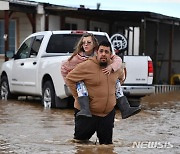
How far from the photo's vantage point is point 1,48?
1988 centimetres

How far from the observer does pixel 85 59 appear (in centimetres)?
704

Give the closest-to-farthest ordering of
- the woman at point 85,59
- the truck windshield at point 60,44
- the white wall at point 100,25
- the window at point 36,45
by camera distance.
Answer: the woman at point 85,59, the truck windshield at point 60,44, the window at point 36,45, the white wall at point 100,25

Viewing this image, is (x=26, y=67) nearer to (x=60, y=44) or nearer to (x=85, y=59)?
(x=60, y=44)

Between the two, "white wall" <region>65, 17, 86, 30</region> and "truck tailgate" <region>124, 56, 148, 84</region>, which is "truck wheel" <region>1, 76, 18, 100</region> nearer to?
"truck tailgate" <region>124, 56, 148, 84</region>

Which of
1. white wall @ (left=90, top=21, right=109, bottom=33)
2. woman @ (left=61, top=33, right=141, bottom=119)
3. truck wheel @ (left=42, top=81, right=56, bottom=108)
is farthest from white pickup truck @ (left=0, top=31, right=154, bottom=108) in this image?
white wall @ (left=90, top=21, right=109, bottom=33)

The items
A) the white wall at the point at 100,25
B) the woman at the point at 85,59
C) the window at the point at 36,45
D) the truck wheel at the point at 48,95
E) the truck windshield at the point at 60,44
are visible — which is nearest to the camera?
the woman at the point at 85,59

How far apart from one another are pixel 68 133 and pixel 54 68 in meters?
3.62

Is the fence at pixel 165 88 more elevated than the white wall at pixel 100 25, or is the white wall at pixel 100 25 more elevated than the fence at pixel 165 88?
the white wall at pixel 100 25

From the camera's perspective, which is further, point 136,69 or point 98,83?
point 136,69

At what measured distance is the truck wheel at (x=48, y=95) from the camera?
12.2 m

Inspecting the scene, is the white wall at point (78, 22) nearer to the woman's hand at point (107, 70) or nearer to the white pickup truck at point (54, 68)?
the white pickup truck at point (54, 68)

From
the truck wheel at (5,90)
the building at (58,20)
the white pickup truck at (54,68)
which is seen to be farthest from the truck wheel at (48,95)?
the building at (58,20)

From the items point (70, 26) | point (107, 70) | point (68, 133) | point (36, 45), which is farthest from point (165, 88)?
point (107, 70)

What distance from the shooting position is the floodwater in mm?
7152
